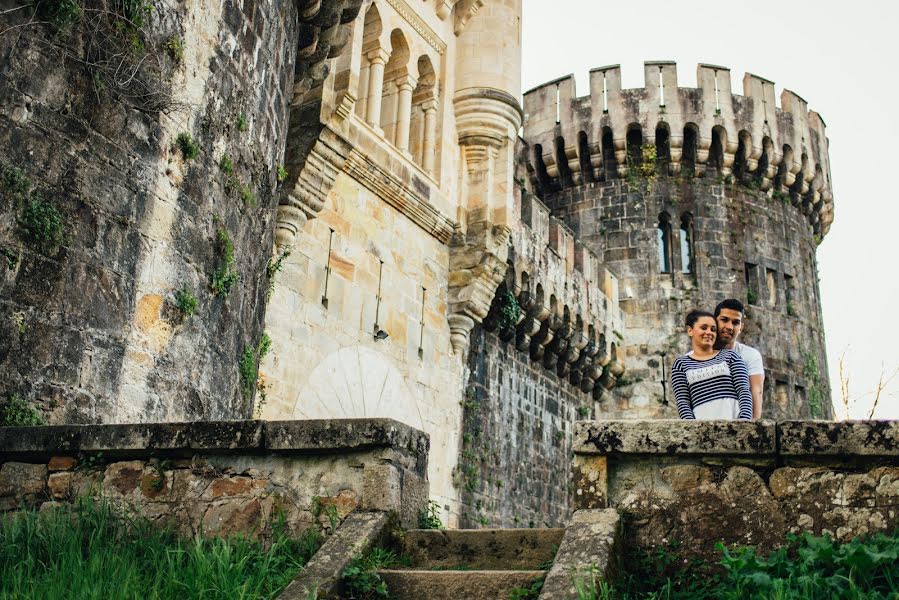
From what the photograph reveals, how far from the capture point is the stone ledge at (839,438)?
4312 millimetres

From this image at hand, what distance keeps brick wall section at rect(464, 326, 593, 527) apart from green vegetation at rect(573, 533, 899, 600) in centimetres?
891

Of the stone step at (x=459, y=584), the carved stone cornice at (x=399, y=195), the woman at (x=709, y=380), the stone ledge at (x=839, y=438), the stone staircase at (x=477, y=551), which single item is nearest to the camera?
the stone step at (x=459, y=584)

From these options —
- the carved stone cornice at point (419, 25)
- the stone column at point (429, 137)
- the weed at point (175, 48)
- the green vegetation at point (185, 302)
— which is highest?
the carved stone cornice at point (419, 25)

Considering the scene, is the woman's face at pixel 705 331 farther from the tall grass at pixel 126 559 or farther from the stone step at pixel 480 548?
the tall grass at pixel 126 559

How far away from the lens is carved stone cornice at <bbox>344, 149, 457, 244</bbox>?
11406 mm

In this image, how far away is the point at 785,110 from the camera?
23.0 meters

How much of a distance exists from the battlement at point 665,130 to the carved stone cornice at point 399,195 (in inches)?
360

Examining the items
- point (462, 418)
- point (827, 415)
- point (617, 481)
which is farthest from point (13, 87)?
point (827, 415)

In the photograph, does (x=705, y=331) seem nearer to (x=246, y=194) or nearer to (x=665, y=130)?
(x=246, y=194)

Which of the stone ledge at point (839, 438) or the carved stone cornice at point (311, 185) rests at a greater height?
the carved stone cornice at point (311, 185)

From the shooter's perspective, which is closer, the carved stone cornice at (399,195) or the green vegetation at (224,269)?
the green vegetation at (224,269)

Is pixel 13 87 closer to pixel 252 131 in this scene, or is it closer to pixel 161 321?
pixel 161 321

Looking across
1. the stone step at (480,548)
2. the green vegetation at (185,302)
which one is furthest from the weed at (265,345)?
the stone step at (480,548)

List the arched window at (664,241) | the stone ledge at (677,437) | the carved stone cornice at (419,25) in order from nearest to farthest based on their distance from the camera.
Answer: the stone ledge at (677,437)
the carved stone cornice at (419,25)
the arched window at (664,241)
